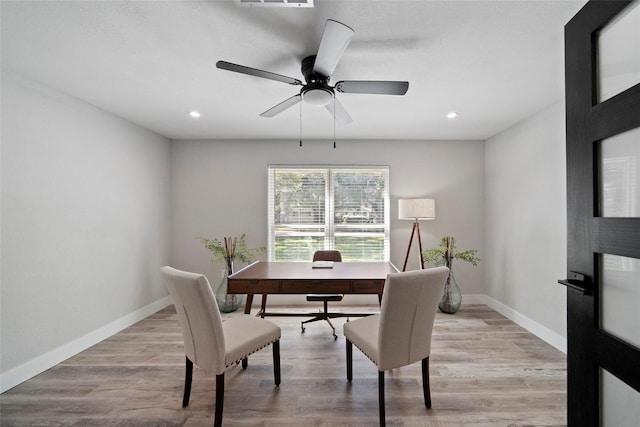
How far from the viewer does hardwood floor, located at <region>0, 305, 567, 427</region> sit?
1.77 m

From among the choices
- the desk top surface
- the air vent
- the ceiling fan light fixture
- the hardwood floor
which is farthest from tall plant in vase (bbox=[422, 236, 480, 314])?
the air vent

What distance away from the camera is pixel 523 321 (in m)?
3.19

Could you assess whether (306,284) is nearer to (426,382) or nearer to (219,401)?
(219,401)

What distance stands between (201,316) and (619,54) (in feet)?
7.26

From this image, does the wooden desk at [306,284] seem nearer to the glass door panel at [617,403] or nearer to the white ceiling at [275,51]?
the glass door panel at [617,403]

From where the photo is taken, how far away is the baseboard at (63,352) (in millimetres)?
2080

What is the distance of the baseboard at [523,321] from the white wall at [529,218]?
0.14 ft

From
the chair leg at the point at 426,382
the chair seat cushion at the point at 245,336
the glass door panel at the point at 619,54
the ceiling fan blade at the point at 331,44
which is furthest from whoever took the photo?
the chair leg at the point at 426,382

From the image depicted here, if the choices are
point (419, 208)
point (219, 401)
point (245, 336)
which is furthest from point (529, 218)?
point (219, 401)

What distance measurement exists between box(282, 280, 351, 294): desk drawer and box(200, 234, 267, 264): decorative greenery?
179 cm

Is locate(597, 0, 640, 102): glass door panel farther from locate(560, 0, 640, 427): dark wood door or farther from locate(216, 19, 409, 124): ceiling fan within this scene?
locate(216, 19, 409, 124): ceiling fan

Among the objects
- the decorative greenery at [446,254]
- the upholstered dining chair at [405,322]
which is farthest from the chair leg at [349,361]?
the decorative greenery at [446,254]

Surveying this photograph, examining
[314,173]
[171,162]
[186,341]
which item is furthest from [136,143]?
[186,341]

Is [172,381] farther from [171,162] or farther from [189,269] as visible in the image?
[171,162]
